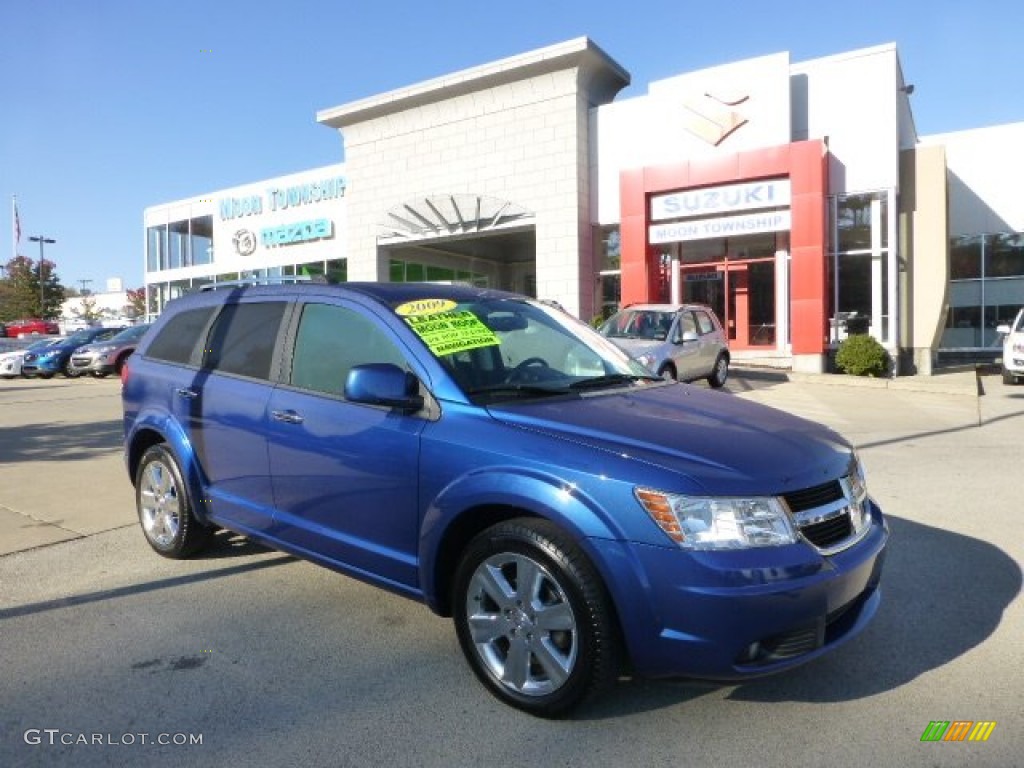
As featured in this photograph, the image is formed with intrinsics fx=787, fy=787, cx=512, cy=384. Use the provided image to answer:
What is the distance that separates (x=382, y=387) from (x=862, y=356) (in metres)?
16.3

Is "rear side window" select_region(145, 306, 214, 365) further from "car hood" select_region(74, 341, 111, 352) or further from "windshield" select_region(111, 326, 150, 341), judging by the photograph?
"car hood" select_region(74, 341, 111, 352)

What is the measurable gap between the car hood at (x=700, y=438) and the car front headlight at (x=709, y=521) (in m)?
0.05

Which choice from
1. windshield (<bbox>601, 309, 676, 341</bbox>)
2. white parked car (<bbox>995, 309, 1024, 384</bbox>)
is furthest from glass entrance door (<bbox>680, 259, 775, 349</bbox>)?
windshield (<bbox>601, 309, 676, 341</bbox>)

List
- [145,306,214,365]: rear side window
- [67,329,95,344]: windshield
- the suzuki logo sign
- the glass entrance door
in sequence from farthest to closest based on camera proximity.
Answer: [67,329,95,344]: windshield
the glass entrance door
the suzuki logo sign
[145,306,214,365]: rear side window

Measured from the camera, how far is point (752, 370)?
1852cm

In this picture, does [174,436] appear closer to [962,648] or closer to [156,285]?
[962,648]

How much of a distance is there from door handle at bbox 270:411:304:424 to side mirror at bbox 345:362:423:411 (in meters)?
0.60

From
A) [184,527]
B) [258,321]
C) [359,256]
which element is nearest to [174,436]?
[184,527]

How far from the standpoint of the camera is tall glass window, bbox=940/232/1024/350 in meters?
23.5

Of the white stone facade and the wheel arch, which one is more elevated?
the white stone facade

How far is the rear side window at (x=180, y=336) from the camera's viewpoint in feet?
16.2

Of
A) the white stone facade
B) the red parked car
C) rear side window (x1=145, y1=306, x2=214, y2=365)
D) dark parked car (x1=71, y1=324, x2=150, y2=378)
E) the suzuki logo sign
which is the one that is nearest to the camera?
rear side window (x1=145, y1=306, x2=214, y2=365)

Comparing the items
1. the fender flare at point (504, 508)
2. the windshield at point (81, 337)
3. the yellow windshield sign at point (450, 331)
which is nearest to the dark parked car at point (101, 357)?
the windshield at point (81, 337)

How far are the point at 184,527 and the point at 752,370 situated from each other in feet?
51.7
